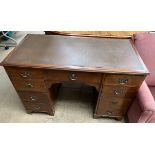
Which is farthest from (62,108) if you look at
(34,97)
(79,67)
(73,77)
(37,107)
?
(79,67)

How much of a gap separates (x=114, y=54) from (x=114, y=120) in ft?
2.55

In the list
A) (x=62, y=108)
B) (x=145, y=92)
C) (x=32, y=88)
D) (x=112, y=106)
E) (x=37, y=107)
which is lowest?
(x=62, y=108)

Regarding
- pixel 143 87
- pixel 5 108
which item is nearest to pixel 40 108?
pixel 5 108

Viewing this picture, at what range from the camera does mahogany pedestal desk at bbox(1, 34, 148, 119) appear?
110cm

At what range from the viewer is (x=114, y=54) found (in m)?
1.22

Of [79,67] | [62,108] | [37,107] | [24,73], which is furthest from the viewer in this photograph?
[62,108]

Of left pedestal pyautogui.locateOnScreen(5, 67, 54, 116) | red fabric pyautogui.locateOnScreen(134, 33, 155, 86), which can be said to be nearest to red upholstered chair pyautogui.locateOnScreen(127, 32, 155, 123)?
red fabric pyautogui.locateOnScreen(134, 33, 155, 86)

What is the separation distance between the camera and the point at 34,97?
4.68ft

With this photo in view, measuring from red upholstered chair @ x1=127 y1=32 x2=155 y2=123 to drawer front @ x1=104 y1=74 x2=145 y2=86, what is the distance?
120 mm

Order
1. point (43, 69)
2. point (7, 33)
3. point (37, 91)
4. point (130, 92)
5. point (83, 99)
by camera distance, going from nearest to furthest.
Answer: point (43, 69)
point (130, 92)
point (37, 91)
point (83, 99)
point (7, 33)

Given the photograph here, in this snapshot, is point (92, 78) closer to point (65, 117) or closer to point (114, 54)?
point (114, 54)

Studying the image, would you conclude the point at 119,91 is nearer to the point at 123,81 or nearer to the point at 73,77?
the point at 123,81

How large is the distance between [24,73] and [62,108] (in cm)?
73

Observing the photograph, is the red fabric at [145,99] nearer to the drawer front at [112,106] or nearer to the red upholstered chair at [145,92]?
the red upholstered chair at [145,92]
